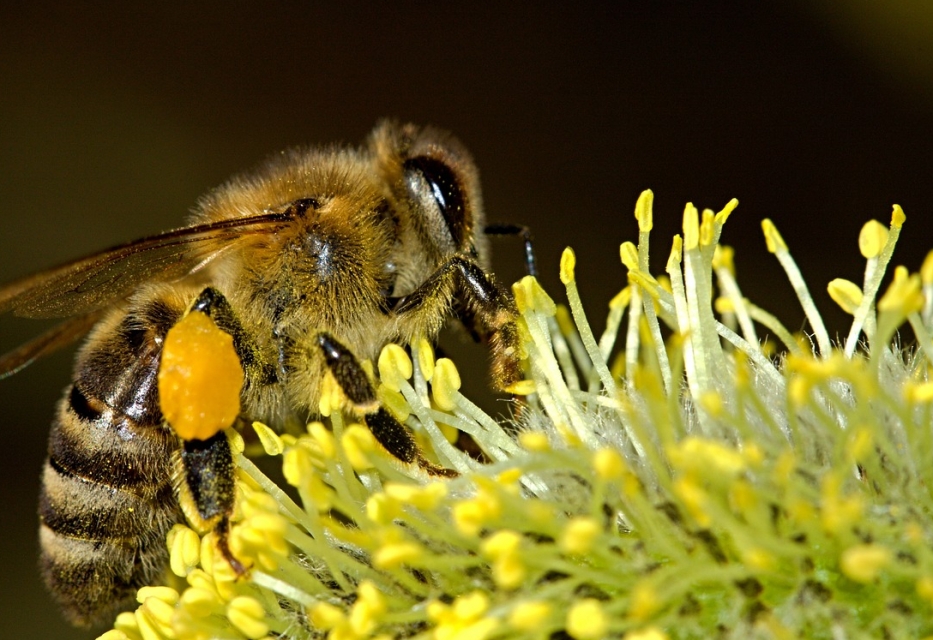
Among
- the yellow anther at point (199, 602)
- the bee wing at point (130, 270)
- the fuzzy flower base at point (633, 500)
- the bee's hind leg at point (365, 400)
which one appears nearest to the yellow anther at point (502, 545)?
the fuzzy flower base at point (633, 500)

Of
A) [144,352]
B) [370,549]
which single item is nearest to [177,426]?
[144,352]

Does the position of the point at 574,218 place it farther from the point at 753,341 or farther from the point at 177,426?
the point at 177,426

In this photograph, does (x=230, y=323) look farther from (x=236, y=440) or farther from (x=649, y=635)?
(x=649, y=635)

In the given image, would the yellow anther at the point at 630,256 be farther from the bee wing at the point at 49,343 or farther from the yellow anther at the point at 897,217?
the bee wing at the point at 49,343

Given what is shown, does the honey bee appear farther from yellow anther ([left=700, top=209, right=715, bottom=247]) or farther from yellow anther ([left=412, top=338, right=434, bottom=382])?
yellow anther ([left=700, top=209, right=715, bottom=247])

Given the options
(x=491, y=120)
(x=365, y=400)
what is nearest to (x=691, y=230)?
(x=365, y=400)
